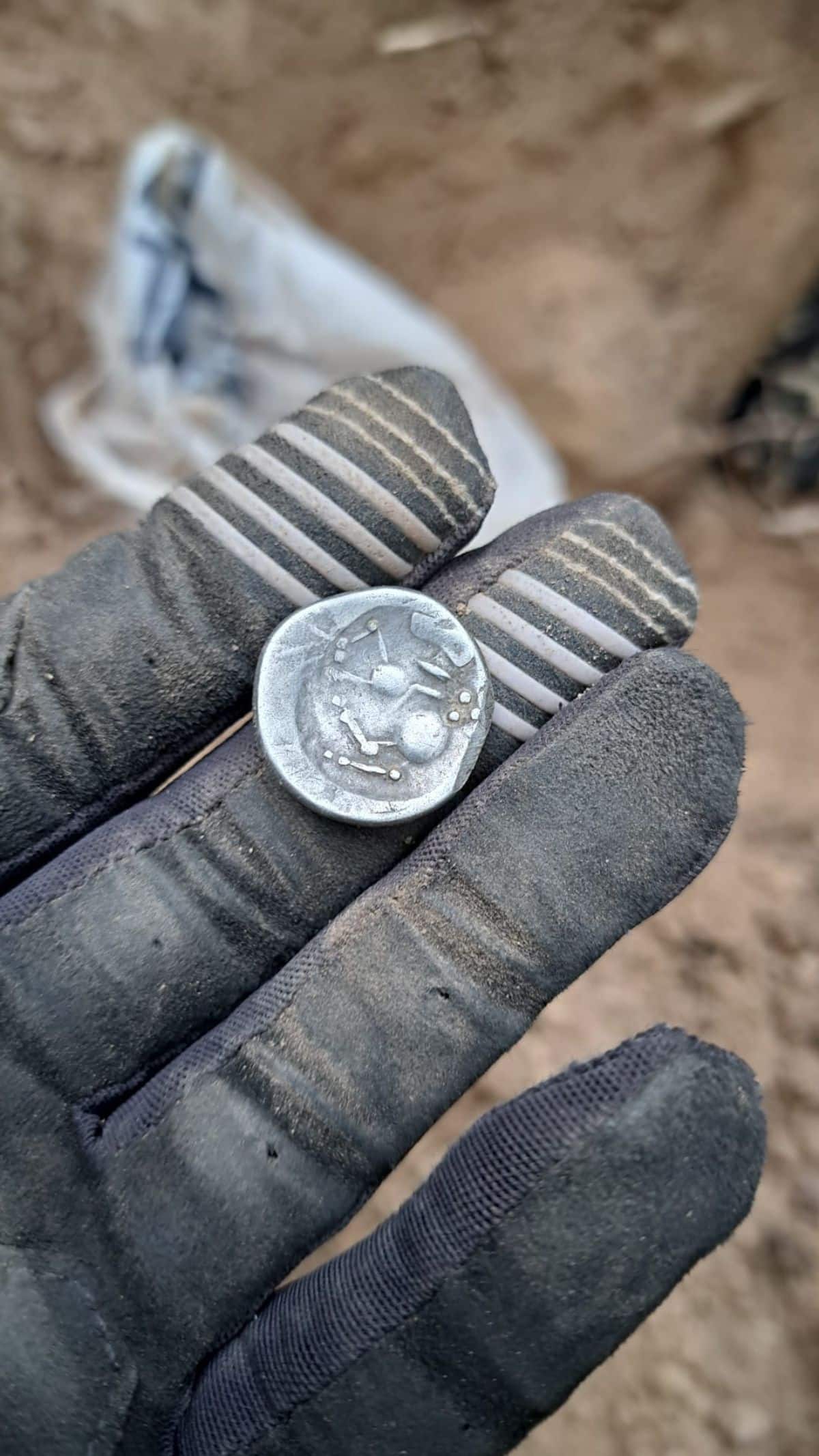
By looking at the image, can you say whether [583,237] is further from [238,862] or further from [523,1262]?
[523,1262]

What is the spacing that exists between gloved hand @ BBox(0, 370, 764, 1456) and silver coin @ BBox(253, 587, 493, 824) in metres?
0.05

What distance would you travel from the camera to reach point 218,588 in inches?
53.6

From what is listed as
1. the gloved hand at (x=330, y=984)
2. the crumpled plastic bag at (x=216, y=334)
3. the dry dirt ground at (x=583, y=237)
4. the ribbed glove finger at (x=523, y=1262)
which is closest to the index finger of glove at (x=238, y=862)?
the gloved hand at (x=330, y=984)

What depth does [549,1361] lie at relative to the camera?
108 cm

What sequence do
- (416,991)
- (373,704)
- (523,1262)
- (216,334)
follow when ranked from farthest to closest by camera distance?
(216,334)
(373,704)
(416,991)
(523,1262)

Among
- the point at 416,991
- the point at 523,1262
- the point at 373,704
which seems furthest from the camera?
the point at 373,704

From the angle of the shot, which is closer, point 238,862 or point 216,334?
point 238,862

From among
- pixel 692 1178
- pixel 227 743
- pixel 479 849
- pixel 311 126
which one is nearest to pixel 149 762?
pixel 227 743

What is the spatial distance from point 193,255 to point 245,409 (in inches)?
16.9

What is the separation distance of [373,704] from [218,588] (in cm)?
26

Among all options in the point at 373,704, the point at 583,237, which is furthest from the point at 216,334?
the point at 373,704

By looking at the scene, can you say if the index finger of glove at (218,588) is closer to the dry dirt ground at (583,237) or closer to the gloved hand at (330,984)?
the gloved hand at (330,984)

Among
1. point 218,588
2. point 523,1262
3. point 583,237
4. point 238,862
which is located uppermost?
point 218,588

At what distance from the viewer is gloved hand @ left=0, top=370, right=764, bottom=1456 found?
3.54 ft
